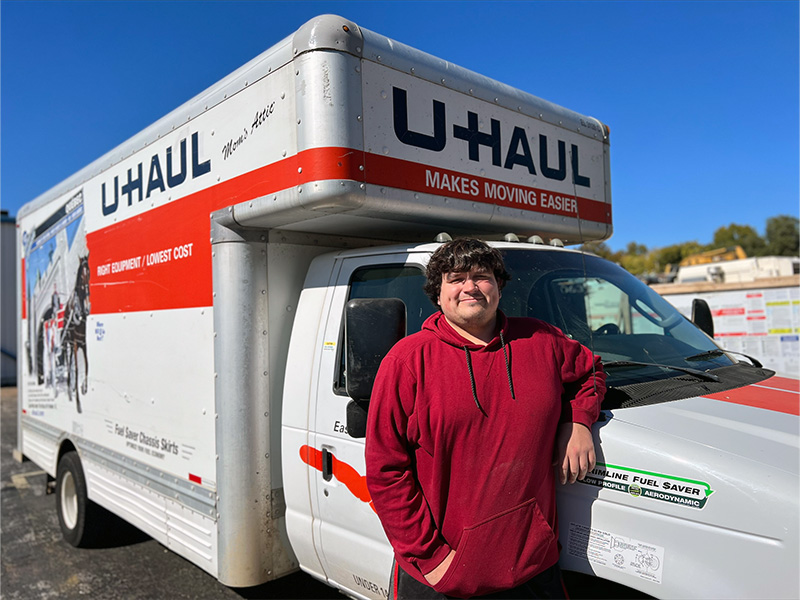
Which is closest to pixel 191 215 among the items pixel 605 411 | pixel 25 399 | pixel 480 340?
pixel 480 340

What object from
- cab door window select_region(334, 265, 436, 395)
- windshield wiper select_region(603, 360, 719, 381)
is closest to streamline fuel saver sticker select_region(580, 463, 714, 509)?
windshield wiper select_region(603, 360, 719, 381)

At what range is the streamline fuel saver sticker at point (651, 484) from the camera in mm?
1962

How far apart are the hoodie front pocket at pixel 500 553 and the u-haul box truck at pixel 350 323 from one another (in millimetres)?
194

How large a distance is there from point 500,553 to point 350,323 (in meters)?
1.04

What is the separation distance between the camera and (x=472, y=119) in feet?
11.4

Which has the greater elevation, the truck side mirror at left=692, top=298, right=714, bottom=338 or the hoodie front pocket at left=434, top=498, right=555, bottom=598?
the truck side mirror at left=692, top=298, right=714, bottom=338

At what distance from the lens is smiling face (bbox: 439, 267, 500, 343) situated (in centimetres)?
227

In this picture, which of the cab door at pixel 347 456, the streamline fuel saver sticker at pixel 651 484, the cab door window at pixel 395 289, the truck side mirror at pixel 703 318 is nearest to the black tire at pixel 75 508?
the cab door at pixel 347 456

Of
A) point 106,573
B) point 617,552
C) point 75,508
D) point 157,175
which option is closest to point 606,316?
point 617,552

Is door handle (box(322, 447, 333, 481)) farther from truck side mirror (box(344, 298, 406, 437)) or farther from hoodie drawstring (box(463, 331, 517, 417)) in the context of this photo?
hoodie drawstring (box(463, 331, 517, 417))

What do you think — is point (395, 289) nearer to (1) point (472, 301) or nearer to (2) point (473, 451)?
(1) point (472, 301)

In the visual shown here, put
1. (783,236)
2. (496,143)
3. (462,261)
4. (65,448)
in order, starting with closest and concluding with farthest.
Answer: (462,261) < (496,143) < (65,448) < (783,236)

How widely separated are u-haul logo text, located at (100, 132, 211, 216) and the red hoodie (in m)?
2.23

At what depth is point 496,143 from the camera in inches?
141
